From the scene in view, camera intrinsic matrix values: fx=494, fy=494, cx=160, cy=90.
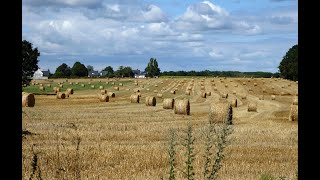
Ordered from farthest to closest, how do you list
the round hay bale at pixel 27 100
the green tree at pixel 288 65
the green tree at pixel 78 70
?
the green tree at pixel 78 70
the green tree at pixel 288 65
the round hay bale at pixel 27 100

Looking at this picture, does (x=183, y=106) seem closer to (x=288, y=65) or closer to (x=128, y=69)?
(x=288, y=65)

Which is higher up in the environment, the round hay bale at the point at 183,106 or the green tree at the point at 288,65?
the green tree at the point at 288,65

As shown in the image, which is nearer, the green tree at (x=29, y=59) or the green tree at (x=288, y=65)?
the green tree at (x=29, y=59)

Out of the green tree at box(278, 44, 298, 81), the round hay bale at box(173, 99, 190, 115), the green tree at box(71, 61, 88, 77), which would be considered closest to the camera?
the round hay bale at box(173, 99, 190, 115)

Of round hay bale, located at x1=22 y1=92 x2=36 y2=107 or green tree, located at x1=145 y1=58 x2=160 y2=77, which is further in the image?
green tree, located at x1=145 y1=58 x2=160 y2=77

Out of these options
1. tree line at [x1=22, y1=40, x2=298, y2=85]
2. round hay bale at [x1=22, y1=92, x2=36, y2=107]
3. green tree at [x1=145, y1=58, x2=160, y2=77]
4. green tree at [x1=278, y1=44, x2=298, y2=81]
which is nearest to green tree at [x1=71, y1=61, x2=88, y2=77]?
tree line at [x1=22, y1=40, x2=298, y2=85]

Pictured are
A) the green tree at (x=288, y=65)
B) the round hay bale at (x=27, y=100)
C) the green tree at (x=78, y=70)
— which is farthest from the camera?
the green tree at (x=78, y=70)

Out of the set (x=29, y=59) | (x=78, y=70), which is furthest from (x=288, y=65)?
(x=78, y=70)

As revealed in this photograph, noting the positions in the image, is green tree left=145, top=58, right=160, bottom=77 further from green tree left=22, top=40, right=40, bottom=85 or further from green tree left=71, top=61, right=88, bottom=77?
green tree left=22, top=40, right=40, bottom=85

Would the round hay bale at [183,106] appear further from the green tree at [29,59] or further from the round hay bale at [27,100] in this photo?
the green tree at [29,59]

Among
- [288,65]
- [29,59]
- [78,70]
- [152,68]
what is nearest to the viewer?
[29,59]

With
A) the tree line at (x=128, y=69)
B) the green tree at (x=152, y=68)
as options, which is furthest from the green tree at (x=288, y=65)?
the green tree at (x=152, y=68)
